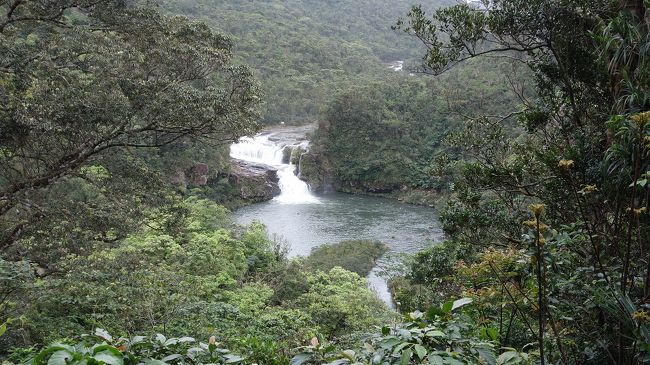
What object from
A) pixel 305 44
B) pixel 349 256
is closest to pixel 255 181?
pixel 349 256

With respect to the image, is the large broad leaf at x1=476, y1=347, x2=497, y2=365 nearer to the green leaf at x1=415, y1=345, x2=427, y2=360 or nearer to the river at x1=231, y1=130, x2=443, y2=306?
the green leaf at x1=415, y1=345, x2=427, y2=360

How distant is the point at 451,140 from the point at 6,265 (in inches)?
226

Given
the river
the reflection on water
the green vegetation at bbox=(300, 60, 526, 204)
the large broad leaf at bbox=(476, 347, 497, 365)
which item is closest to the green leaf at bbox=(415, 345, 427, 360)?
the large broad leaf at bbox=(476, 347, 497, 365)

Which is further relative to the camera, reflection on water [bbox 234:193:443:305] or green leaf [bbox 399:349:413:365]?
reflection on water [bbox 234:193:443:305]

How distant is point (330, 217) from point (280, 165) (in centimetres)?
869

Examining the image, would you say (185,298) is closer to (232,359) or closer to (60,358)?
(232,359)

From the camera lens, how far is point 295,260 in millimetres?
13320

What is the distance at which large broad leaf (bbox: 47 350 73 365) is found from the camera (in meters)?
1.48

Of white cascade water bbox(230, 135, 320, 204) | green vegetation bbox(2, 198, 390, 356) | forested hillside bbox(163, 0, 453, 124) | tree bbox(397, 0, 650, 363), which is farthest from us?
forested hillside bbox(163, 0, 453, 124)

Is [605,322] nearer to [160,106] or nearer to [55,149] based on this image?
[160,106]

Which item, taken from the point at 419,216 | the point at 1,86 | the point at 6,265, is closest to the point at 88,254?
the point at 6,265

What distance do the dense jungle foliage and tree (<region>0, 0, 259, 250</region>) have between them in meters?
0.04

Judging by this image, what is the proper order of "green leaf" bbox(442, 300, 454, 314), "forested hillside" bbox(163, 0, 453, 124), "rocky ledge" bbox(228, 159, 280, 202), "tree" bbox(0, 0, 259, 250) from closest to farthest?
"green leaf" bbox(442, 300, 454, 314) < "tree" bbox(0, 0, 259, 250) < "rocky ledge" bbox(228, 159, 280, 202) < "forested hillside" bbox(163, 0, 453, 124)

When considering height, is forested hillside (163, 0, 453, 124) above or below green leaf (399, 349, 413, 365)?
above
